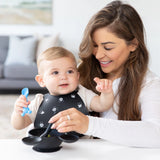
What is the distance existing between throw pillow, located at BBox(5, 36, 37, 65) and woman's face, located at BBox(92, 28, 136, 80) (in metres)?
3.65

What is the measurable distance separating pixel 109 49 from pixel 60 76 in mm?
269

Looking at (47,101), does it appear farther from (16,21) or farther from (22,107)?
(16,21)

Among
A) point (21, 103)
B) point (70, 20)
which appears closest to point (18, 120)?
point (21, 103)

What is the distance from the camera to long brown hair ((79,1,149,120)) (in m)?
1.36

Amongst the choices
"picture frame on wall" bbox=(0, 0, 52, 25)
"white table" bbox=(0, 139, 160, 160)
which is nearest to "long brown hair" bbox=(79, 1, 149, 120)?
"white table" bbox=(0, 139, 160, 160)

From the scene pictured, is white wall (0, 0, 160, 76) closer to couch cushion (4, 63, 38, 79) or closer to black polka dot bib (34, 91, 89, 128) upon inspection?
couch cushion (4, 63, 38, 79)

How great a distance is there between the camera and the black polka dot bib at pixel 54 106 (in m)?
1.34

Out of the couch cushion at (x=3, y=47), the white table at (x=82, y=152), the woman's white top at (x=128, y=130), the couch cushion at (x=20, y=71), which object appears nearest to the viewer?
the white table at (x=82, y=152)

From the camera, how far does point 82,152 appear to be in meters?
0.98

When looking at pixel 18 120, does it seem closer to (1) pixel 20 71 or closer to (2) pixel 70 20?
(1) pixel 20 71

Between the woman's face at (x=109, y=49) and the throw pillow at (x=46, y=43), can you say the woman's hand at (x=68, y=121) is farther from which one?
the throw pillow at (x=46, y=43)

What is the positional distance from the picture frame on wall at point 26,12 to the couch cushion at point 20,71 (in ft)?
4.04

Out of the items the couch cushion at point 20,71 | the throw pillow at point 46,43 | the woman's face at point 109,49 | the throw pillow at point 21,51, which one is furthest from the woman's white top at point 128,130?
the throw pillow at point 46,43

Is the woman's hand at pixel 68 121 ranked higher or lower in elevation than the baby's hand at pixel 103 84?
lower
